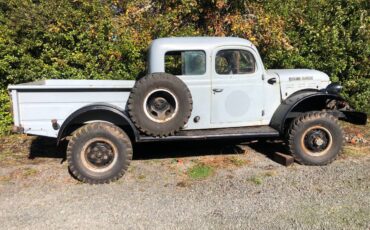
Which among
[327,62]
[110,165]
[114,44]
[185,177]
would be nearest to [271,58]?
[327,62]

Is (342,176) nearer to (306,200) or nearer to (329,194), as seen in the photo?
(329,194)

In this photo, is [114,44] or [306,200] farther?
[114,44]

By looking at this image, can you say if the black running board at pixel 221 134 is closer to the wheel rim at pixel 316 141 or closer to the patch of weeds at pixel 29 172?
the wheel rim at pixel 316 141

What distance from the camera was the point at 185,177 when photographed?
19.2 feet

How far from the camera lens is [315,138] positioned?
6.17 metres

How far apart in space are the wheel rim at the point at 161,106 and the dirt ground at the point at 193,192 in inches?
36.8

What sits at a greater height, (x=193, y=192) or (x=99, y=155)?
(x=99, y=155)

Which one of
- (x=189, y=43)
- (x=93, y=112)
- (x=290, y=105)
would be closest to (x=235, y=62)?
(x=189, y=43)

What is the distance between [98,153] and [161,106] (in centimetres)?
115

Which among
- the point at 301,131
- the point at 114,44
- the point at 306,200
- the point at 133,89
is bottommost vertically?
the point at 306,200

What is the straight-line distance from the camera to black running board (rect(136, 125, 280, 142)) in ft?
19.0

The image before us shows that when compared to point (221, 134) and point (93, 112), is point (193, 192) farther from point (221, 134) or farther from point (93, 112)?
point (93, 112)

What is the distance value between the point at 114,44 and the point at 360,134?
5.41 metres

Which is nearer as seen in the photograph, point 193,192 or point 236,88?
point 193,192
